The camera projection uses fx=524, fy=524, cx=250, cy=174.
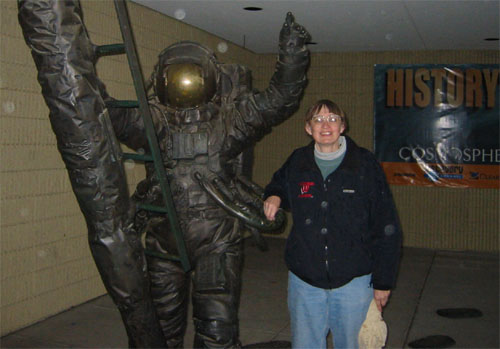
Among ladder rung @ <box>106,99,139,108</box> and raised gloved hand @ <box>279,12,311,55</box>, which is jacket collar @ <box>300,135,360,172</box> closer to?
raised gloved hand @ <box>279,12,311,55</box>

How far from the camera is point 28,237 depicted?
3.75 metres

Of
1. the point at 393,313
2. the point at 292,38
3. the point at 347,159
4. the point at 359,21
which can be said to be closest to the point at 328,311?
the point at 347,159

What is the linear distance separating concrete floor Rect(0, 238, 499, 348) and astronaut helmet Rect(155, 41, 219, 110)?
187 centimetres

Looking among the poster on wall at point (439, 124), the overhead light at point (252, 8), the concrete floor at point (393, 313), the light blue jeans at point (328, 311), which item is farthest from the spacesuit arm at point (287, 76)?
the poster on wall at point (439, 124)

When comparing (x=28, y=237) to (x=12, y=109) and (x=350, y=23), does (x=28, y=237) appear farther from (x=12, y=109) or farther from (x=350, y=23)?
(x=350, y=23)

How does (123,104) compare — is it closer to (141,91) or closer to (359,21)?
(141,91)

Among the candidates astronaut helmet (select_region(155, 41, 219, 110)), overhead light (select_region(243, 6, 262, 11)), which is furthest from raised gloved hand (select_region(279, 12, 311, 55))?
overhead light (select_region(243, 6, 262, 11))

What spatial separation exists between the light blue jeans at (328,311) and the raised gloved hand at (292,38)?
3.18ft

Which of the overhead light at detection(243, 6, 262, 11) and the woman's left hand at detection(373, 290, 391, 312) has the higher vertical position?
the overhead light at detection(243, 6, 262, 11)

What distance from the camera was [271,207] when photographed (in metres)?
2.21

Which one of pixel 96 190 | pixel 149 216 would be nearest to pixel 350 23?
pixel 149 216

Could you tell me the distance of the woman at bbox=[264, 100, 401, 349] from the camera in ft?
6.97

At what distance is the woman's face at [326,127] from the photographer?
218cm

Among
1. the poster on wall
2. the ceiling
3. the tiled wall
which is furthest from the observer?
the poster on wall
